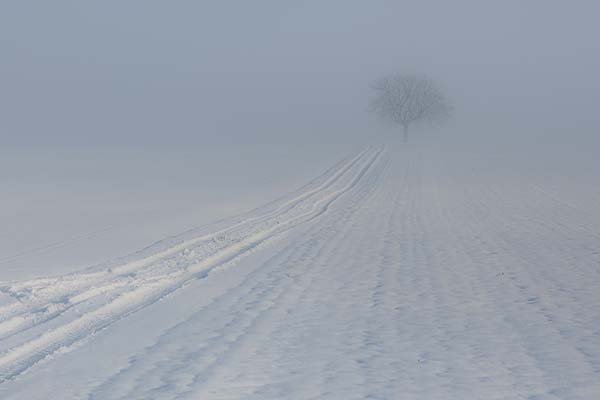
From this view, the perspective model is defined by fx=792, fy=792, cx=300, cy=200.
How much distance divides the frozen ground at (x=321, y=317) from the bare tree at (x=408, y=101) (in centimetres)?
6372

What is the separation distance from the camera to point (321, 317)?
313 inches

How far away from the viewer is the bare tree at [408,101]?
7844 centimetres

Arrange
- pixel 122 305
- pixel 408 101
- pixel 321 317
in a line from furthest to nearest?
pixel 408 101 < pixel 122 305 < pixel 321 317

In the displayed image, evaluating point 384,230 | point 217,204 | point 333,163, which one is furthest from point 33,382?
point 333,163

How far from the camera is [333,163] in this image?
40.7 meters

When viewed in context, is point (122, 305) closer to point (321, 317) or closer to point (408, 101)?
point (321, 317)

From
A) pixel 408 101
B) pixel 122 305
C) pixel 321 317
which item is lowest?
pixel 321 317

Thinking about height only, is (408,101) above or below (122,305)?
above

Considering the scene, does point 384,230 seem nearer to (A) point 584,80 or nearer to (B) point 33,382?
(B) point 33,382

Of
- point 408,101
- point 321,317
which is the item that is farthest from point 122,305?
point 408,101

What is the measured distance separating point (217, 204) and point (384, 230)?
734 centimetres

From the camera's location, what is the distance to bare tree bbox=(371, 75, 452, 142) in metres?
78.4

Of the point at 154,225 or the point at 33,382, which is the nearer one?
the point at 33,382

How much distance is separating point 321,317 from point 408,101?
2857 inches
